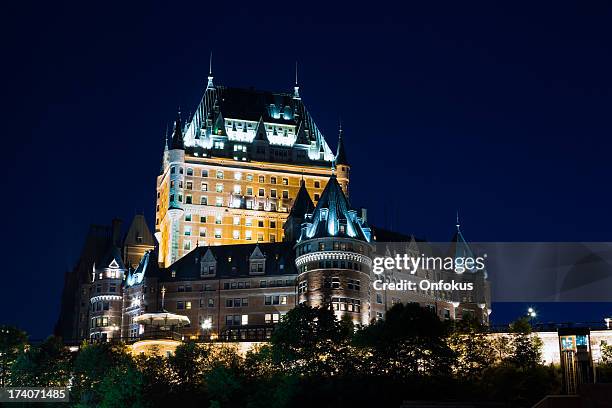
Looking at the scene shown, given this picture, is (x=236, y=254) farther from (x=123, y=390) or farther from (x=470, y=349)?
(x=470, y=349)

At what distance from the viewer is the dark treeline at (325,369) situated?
112000 mm

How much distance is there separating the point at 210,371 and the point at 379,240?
46.8 meters

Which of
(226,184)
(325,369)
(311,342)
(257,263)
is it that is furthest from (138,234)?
(325,369)

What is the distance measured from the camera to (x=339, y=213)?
148 meters

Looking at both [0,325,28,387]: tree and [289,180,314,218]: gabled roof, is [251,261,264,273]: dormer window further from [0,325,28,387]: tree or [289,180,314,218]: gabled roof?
[0,325,28,387]: tree

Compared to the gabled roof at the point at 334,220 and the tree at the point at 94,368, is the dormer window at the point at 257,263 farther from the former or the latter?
the tree at the point at 94,368

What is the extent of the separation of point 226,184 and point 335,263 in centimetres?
5172

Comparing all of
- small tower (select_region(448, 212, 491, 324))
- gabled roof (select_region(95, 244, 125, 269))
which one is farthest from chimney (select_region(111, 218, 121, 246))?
small tower (select_region(448, 212, 491, 324))

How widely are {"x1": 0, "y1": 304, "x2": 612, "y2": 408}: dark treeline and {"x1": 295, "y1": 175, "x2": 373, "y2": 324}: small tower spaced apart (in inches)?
344

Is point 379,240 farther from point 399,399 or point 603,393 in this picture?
point 603,393

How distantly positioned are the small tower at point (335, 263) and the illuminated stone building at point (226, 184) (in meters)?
38.4

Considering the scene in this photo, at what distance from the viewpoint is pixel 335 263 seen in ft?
475

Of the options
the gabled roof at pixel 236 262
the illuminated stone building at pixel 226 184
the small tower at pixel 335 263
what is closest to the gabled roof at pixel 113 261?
the gabled roof at pixel 236 262

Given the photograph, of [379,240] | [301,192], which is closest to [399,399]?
[379,240]
